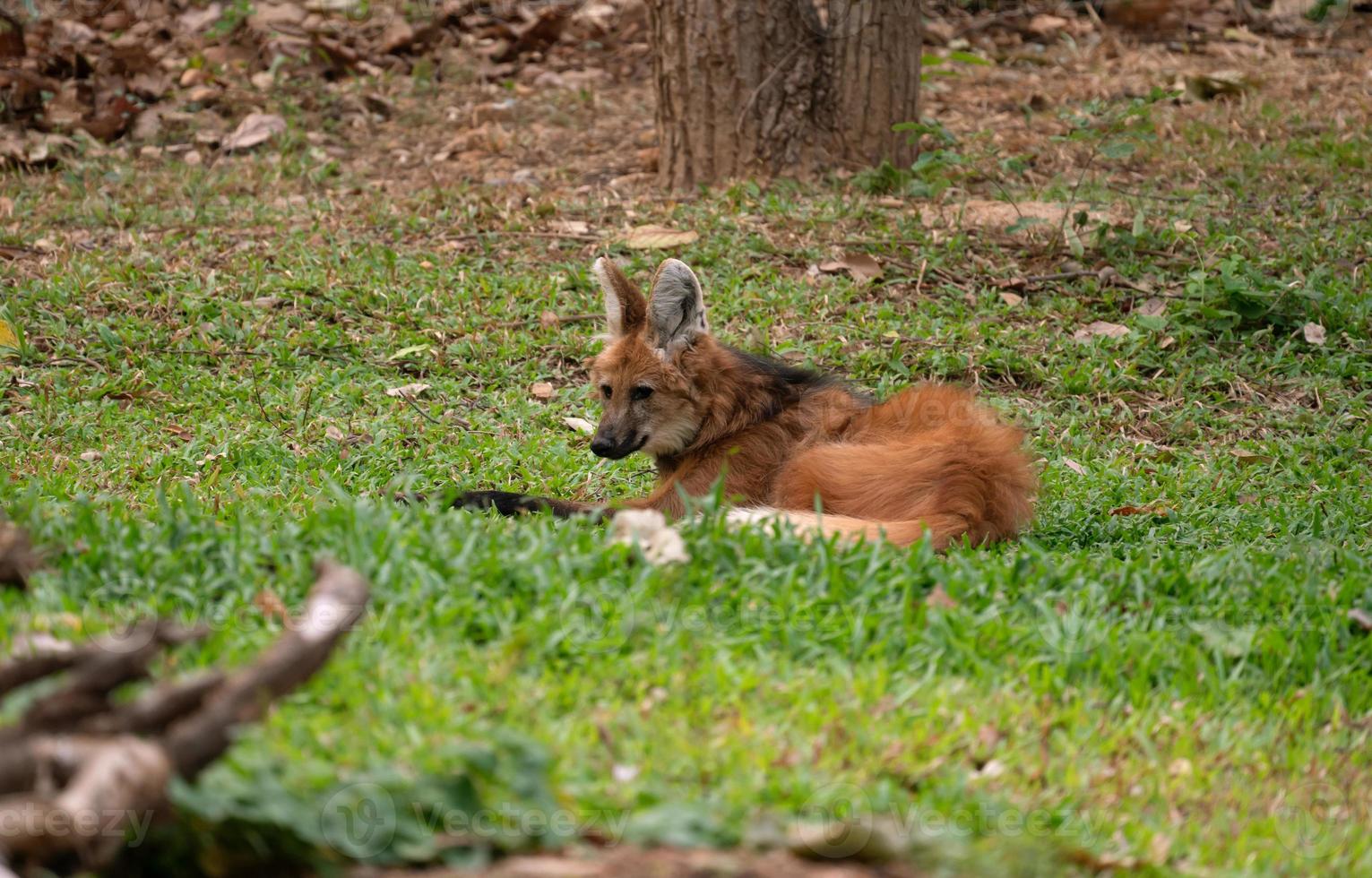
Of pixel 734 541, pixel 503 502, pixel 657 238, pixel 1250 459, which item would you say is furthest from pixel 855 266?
pixel 734 541

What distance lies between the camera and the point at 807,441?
14.8 ft

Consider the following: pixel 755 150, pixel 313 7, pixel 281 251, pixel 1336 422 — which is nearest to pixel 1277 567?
pixel 1336 422

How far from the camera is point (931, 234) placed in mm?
6945

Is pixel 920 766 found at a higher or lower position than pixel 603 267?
lower

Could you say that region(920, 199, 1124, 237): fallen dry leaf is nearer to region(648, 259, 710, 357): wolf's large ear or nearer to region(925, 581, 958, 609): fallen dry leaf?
region(648, 259, 710, 357): wolf's large ear

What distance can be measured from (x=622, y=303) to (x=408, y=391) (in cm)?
134

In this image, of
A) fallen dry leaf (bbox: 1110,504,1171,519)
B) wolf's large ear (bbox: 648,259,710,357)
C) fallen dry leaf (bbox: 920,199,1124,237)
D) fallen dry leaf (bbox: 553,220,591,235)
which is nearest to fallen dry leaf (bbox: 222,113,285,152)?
fallen dry leaf (bbox: 553,220,591,235)

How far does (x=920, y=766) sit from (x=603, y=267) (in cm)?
261

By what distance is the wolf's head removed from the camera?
4605 millimetres

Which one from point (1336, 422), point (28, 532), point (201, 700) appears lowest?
point (1336, 422)

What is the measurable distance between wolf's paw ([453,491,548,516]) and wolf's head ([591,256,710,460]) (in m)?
0.42

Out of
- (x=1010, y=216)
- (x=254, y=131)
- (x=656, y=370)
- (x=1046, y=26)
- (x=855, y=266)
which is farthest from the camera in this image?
(x=1046, y=26)

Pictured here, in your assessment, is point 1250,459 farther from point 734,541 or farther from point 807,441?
point 734,541

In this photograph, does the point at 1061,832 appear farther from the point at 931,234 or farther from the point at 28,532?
the point at 931,234
